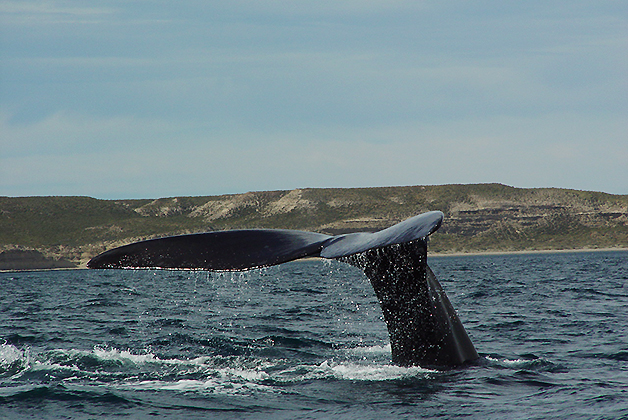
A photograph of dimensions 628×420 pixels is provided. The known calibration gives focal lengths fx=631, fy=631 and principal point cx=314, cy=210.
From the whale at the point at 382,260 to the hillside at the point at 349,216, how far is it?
280ft

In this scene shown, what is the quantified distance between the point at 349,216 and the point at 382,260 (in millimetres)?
97622

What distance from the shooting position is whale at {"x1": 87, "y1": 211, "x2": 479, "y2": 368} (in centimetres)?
502

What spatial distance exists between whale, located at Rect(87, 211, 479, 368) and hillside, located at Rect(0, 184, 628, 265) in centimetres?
8537

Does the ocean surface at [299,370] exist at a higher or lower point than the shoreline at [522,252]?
higher

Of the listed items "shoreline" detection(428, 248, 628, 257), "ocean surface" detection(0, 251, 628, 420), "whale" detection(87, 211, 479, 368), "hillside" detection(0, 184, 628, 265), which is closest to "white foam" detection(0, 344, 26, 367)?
"ocean surface" detection(0, 251, 628, 420)

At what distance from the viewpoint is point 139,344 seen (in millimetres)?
10609

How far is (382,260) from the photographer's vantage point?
247 inches

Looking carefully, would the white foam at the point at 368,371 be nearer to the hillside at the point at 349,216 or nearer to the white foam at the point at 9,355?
the white foam at the point at 9,355

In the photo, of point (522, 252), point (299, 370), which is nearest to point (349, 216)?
point (522, 252)

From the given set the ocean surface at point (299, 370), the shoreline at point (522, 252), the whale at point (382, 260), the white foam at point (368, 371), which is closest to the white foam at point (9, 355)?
the ocean surface at point (299, 370)

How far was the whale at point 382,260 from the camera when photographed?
16.5 feet

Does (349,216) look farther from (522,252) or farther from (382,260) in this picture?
(382,260)

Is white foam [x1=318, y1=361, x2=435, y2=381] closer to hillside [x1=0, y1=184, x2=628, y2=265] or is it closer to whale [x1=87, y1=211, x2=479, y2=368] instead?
whale [x1=87, y1=211, x2=479, y2=368]

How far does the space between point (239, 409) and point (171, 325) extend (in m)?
8.01
